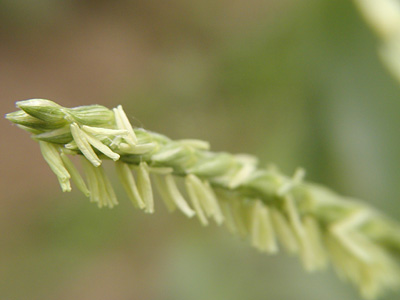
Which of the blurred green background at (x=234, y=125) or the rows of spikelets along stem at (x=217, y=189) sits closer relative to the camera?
the rows of spikelets along stem at (x=217, y=189)

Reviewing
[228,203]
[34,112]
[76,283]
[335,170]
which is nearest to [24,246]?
[76,283]

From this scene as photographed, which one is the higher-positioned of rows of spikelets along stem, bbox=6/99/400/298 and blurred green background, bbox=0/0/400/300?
blurred green background, bbox=0/0/400/300

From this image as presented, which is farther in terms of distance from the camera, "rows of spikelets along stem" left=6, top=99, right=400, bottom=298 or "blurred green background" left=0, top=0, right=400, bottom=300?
"blurred green background" left=0, top=0, right=400, bottom=300

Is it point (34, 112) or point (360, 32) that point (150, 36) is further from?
point (34, 112)

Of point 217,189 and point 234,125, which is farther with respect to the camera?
point 234,125

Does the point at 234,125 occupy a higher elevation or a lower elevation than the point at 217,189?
higher

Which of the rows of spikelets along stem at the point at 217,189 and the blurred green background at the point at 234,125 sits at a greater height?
the blurred green background at the point at 234,125
